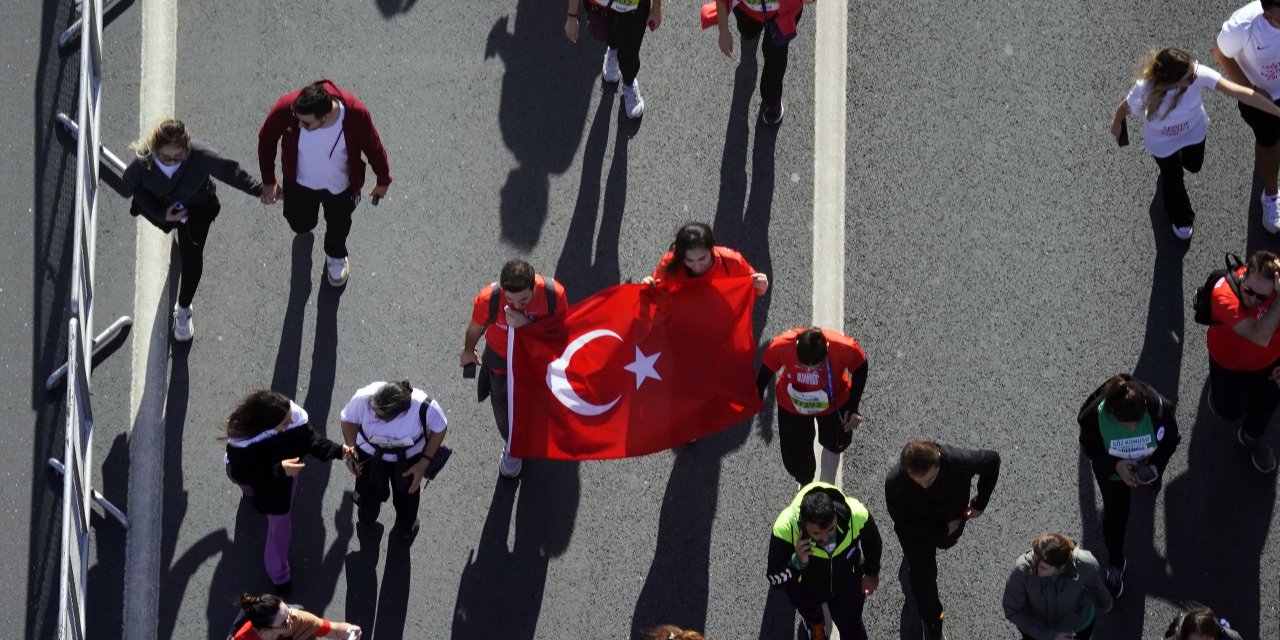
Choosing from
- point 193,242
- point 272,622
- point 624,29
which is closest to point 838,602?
point 272,622

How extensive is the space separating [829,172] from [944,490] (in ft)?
11.3

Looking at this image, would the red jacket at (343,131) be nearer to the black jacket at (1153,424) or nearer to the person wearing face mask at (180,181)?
the person wearing face mask at (180,181)

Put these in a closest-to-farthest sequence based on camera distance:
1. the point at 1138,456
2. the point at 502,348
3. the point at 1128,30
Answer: the point at 1138,456, the point at 502,348, the point at 1128,30

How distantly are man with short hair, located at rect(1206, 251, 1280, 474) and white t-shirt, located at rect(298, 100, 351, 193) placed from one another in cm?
554

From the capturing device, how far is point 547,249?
35.0 ft

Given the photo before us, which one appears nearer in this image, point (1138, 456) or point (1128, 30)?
point (1138, 456)

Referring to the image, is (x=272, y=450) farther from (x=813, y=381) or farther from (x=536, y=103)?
(x=536, y=103)

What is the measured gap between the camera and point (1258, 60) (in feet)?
31.9

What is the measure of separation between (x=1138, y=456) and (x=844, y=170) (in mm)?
3445

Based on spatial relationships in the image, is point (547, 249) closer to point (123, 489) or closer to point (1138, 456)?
point (123, 489)

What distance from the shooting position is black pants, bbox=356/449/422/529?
28.9ft

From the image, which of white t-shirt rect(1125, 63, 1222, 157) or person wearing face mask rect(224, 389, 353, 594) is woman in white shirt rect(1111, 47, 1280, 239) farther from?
person wearing face mask rect(224, 389, 353, 594)

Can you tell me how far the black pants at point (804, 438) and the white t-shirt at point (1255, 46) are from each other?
3734 millimetres

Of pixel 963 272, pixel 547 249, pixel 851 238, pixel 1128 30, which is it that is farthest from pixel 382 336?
pixel 1128 30
